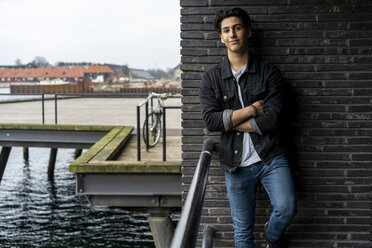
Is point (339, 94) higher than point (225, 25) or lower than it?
lower

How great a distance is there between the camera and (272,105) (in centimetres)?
373

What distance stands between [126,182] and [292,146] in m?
3.87

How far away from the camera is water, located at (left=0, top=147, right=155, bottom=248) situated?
1425cm

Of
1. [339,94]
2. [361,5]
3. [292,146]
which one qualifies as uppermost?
[361,5]

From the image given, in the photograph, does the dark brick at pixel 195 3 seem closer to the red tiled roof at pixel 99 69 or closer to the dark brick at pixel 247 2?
the dark brick at pixel 247 2

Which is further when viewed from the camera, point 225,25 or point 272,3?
point 272,3

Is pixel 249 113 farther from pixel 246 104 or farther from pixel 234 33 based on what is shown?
pixel 234 33

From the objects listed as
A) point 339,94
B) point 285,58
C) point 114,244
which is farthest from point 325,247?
point 114,244

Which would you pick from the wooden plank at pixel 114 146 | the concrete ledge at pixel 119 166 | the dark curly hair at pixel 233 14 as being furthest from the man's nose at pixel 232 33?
the wooden plank at pixel 114 146

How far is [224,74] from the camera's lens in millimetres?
3842

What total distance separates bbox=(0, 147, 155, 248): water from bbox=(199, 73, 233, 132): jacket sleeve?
10493 millimetres

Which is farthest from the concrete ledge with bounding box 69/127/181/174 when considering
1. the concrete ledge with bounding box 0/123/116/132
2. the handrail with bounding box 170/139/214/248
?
the handrail with bounding box 170/139/214/248

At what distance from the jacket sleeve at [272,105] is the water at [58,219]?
1061cm

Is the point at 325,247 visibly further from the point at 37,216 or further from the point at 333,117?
the point at 37,216
